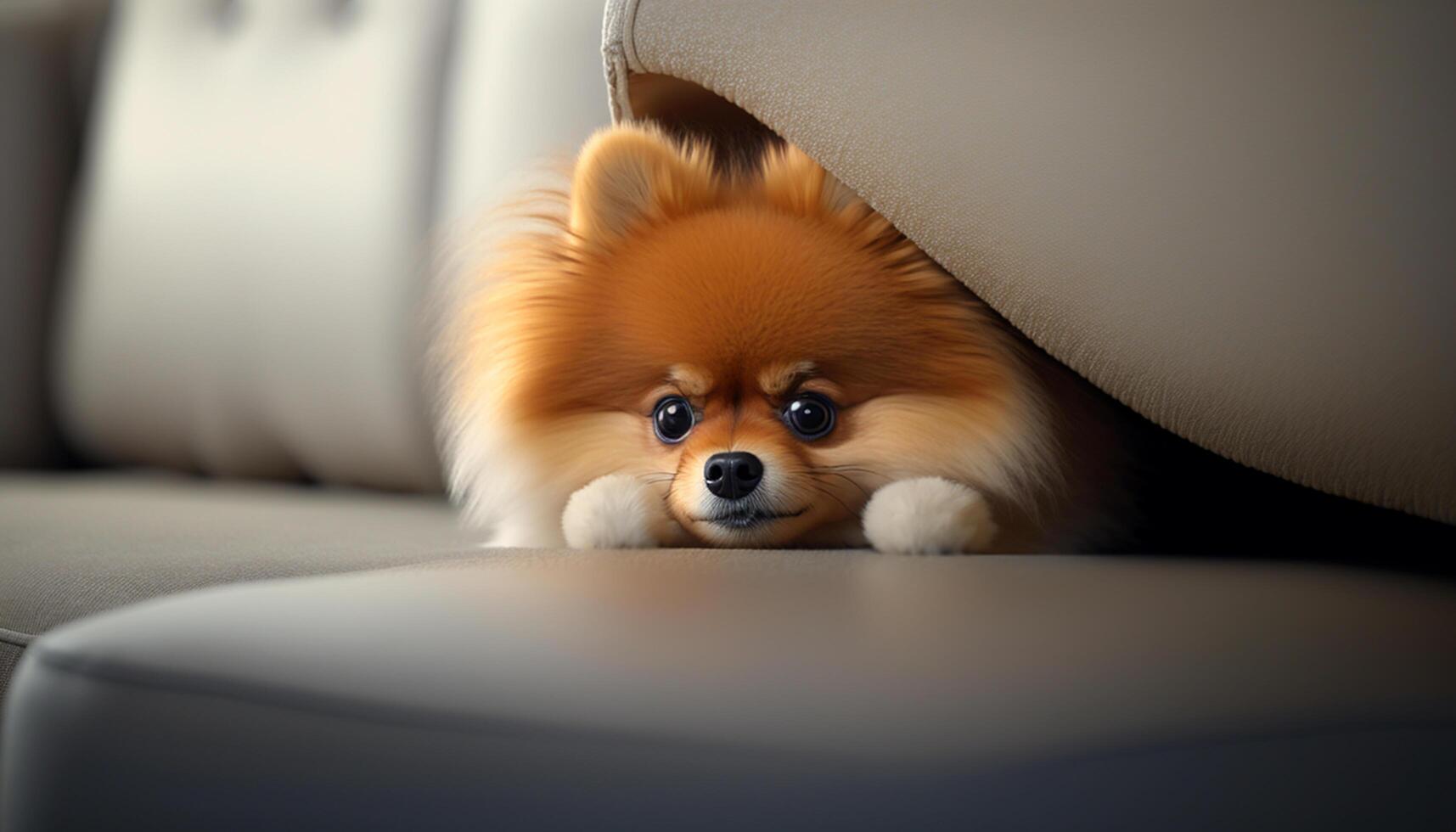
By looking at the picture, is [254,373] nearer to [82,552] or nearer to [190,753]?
[82,552]

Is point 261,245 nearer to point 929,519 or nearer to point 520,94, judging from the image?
point 520,94

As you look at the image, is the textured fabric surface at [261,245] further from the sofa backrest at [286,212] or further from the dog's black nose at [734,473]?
the dog's black nose at [734,473]

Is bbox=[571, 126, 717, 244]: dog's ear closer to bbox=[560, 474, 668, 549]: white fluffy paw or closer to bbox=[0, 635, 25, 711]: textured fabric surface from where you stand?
bbox=[560, 474, 668, 549]: white fluffy paw

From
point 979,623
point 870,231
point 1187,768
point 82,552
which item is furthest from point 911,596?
point 82,552

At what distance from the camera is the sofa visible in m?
0.51

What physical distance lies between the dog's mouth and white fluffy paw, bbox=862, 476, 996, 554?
58mm

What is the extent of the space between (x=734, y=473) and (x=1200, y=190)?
35 cm

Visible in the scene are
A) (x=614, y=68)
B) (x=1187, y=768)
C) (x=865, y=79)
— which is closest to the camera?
(x=1187, y=768)

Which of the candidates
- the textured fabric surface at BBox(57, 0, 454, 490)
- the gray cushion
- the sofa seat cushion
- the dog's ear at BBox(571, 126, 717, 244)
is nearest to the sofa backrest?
the textured fabric surface at BBox(57, 0, 454, 490)

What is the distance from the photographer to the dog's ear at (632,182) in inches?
40.6

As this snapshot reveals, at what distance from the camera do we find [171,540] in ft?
3.71

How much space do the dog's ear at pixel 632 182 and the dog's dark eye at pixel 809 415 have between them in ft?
0.66

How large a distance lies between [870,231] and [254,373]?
1.12 metres

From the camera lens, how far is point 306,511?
1.46 m
